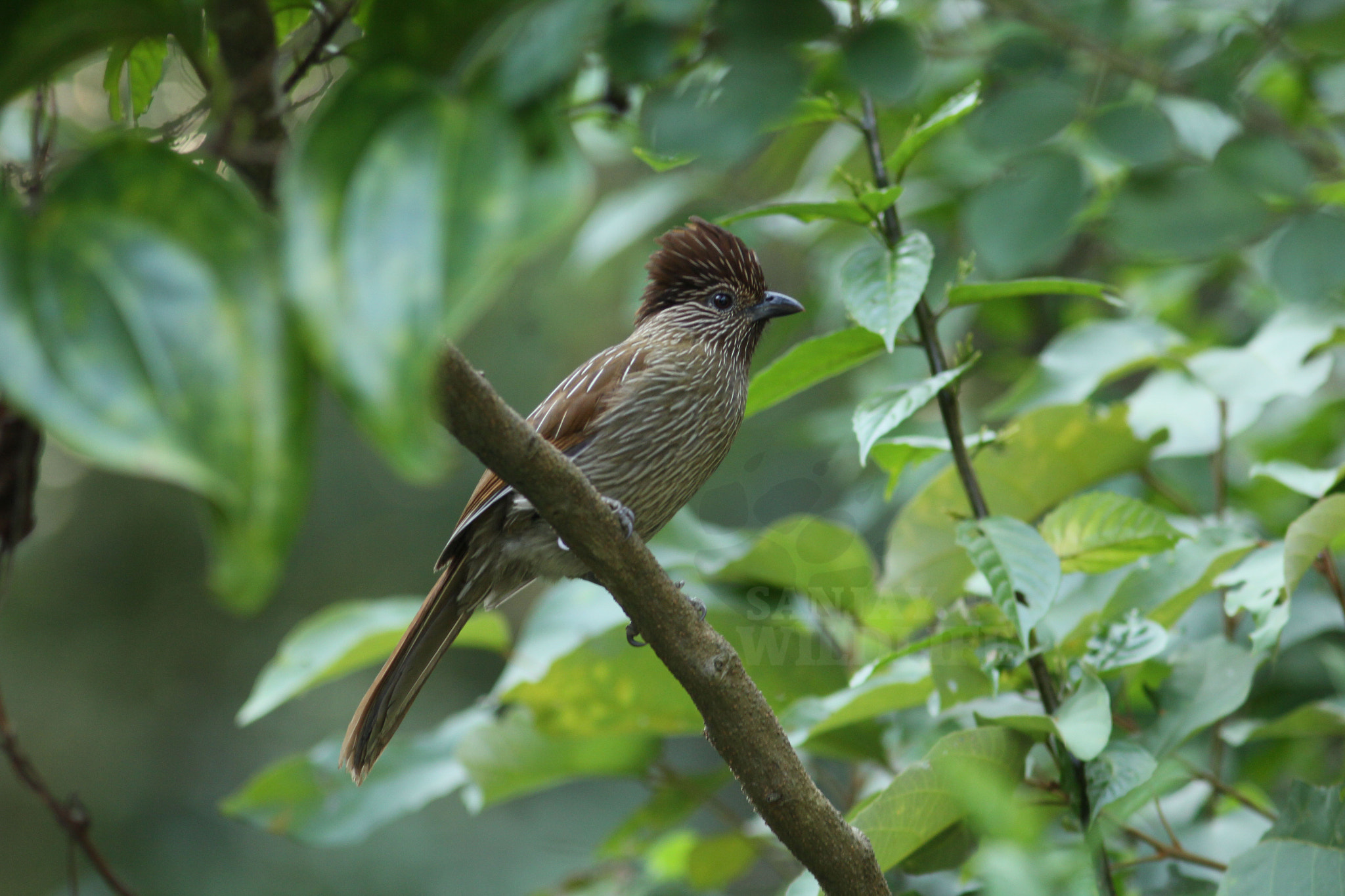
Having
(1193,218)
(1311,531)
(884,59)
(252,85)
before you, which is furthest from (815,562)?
(252,85)

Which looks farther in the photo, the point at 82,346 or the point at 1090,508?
the point at 1090,508

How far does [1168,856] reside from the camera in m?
1.80

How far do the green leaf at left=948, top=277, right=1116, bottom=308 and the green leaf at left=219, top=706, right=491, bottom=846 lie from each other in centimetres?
136

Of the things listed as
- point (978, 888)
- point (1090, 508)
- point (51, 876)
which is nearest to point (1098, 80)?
point (1090, 508)

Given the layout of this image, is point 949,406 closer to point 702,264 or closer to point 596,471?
point 596,471

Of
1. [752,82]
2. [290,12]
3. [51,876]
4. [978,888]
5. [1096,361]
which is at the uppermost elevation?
[290,12]

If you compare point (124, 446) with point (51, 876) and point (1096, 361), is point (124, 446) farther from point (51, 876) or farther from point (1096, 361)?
point (51, 876)

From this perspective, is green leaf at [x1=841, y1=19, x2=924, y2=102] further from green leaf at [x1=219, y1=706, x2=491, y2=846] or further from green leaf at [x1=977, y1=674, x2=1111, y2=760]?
green leaf at [x1=219, y1=706, x2=491, y2=846]

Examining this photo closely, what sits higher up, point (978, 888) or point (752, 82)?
point (752, 82)

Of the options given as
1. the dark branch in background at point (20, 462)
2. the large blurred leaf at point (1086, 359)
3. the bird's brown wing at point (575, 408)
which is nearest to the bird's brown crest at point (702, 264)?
the bird's brown wing at point (575, 408)

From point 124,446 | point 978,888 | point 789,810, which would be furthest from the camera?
point 978,888

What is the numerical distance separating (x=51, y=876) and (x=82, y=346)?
8.57 m

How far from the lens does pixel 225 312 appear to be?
656 mm

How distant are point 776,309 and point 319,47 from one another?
79.0 inches
